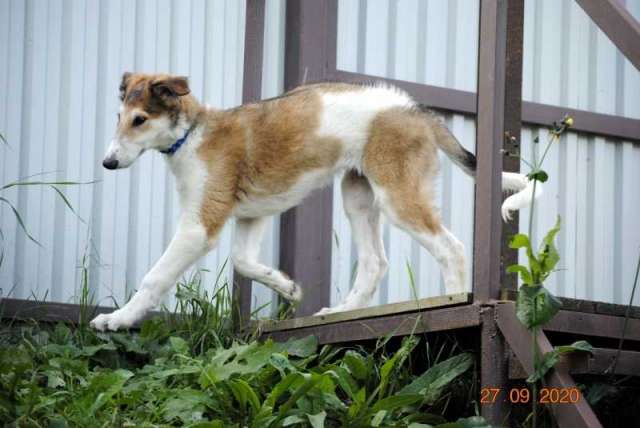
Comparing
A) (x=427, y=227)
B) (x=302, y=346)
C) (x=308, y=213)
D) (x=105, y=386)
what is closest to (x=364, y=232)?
(x=427, y=227)

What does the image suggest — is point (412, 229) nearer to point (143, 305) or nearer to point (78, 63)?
point (143, 305)

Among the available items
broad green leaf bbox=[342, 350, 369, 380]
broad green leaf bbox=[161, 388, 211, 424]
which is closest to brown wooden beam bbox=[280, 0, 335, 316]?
broad green leaf bbox=[342, 350, 369, 380]

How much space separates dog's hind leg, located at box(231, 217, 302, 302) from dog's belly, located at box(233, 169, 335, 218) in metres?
0.11

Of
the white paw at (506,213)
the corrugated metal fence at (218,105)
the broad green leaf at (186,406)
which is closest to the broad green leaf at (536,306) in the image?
the white paw at (506,213)

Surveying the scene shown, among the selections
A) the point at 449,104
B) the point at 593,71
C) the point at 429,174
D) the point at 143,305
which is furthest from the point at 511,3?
the point at 593,71

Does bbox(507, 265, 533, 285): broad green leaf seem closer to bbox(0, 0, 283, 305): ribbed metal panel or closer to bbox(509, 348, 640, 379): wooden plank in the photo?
bbox(509, 348, 640, 379): wooden plank

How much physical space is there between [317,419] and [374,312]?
0.96 m

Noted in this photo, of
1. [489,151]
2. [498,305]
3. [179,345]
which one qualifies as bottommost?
[179,345]

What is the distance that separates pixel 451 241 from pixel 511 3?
1.53 m

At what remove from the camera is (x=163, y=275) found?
20.7 feet

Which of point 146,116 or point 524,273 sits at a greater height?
point 146,116

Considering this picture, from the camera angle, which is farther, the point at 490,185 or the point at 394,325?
the point at 394,325

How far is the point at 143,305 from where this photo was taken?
6227 mm

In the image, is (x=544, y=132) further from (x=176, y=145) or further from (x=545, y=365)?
(x=545, y=365)
